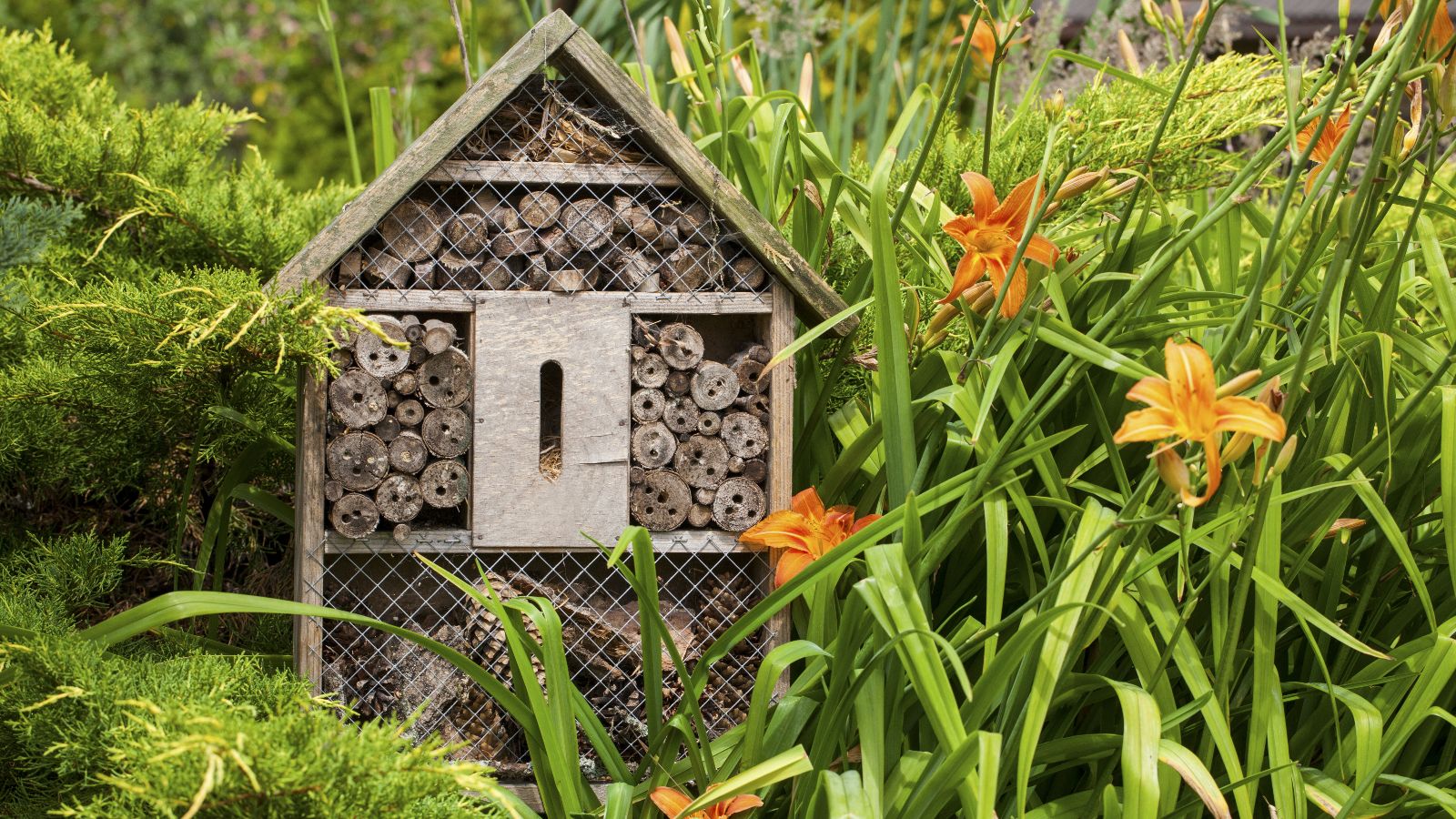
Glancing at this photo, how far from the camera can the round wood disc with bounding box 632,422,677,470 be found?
1386mm

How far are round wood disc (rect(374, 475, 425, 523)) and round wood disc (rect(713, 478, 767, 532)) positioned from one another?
0.36 metres

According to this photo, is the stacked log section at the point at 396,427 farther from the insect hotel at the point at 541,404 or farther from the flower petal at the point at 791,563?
the flower petal at the point at 791,563

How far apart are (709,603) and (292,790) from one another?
60 centimetres

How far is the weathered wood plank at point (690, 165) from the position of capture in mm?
1341

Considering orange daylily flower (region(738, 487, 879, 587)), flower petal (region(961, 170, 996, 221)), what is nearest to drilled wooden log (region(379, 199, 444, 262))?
Result: orange daylily flower (region(738, 487, 879, 587))

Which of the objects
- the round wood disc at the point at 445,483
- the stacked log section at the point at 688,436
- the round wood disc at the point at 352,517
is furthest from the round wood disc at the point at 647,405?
the round wood disc at the point at 352,517

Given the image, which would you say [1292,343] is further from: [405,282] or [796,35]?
[796,35]

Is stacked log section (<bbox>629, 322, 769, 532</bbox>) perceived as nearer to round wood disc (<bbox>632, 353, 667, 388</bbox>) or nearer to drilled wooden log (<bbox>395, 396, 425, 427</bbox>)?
round wood disc (<bbox>632, 353, 667, 388</bbox>)

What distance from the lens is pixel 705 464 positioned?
4.59ft

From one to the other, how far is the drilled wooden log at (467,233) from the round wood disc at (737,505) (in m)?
0.41

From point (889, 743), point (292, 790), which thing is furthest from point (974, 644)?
point (292, 790)

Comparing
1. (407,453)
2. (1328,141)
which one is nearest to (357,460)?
(407,453)

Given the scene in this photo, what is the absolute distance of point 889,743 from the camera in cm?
120

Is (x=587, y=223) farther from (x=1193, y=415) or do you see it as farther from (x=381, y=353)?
(x=1193, y=415)
